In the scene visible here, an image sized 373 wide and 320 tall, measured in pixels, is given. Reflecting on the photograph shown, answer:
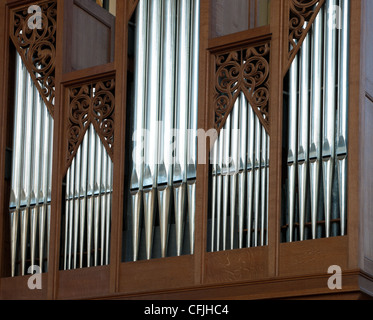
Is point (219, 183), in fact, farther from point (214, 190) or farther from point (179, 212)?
point (179, 212)

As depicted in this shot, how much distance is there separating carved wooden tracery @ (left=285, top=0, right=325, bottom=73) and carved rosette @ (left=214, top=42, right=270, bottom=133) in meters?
0.23

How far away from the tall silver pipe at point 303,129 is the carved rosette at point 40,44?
8.44 feet

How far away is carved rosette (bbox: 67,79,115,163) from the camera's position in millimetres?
9305

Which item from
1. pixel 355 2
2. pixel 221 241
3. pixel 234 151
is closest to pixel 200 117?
pixel 234 151

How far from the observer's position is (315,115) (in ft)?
26.5

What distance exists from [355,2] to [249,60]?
101 cm

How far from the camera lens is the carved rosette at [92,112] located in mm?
9305

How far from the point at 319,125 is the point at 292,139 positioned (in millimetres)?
251

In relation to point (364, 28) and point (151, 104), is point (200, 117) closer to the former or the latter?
point (151, 104)

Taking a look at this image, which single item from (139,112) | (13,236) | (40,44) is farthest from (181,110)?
(13,236)

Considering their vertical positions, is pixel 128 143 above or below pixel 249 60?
below

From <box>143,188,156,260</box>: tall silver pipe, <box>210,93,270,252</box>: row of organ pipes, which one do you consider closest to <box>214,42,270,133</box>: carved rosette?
<box>210,93,270,252</box>: row of organ pipes

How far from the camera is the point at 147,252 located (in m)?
8.72

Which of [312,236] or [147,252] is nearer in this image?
[312,236]
